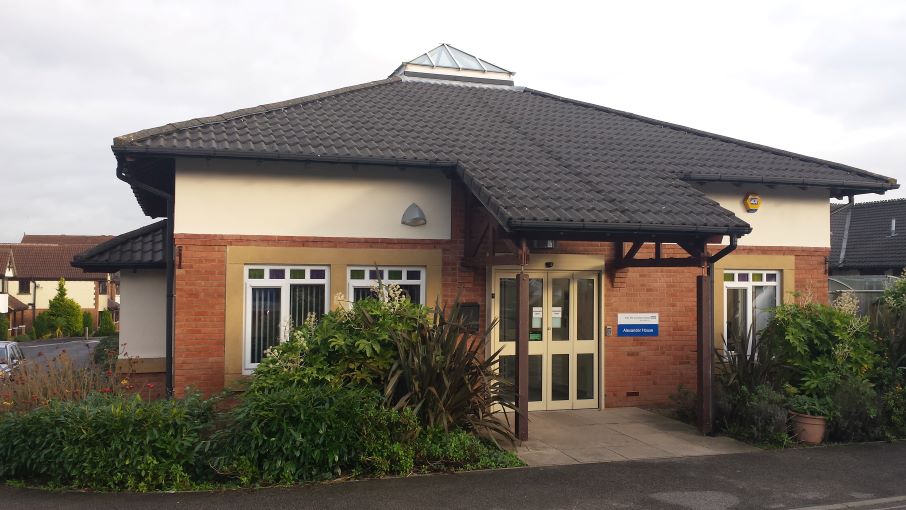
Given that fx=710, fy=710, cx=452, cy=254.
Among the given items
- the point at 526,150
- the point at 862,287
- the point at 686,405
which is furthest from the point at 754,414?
the point at 862,287

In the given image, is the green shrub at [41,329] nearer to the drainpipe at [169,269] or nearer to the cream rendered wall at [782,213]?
the drainpipe at [169,269]

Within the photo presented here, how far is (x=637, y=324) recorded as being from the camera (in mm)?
10797

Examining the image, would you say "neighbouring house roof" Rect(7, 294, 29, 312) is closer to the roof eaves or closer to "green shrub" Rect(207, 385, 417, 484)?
Answer: "green shrub" Rect(207, 385, 417, 484)

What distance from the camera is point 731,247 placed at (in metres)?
8.86

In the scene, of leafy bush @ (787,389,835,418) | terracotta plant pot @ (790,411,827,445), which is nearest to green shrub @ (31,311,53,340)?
leafy bush @ (787,389,835,418)

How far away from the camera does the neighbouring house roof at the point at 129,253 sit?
1075 cm

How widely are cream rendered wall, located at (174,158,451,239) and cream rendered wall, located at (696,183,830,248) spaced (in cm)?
443

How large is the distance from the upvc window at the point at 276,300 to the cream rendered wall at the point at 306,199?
544mm

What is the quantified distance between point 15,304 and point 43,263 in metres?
5.17

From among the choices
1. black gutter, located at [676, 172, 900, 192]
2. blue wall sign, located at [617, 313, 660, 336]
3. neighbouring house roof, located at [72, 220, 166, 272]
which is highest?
black gutter, located at [676, 172, 900, 192]

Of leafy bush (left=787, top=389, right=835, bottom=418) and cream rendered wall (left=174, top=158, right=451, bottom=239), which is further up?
cream rendered wall (left=174, top=158, right=451, bottom=239)

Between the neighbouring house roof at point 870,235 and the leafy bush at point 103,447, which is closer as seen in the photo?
the leafy bush at point 103,447

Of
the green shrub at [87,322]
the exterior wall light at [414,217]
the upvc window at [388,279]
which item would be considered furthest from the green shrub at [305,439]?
the green shrub at [87,322]

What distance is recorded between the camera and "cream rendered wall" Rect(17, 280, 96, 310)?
167 ft
